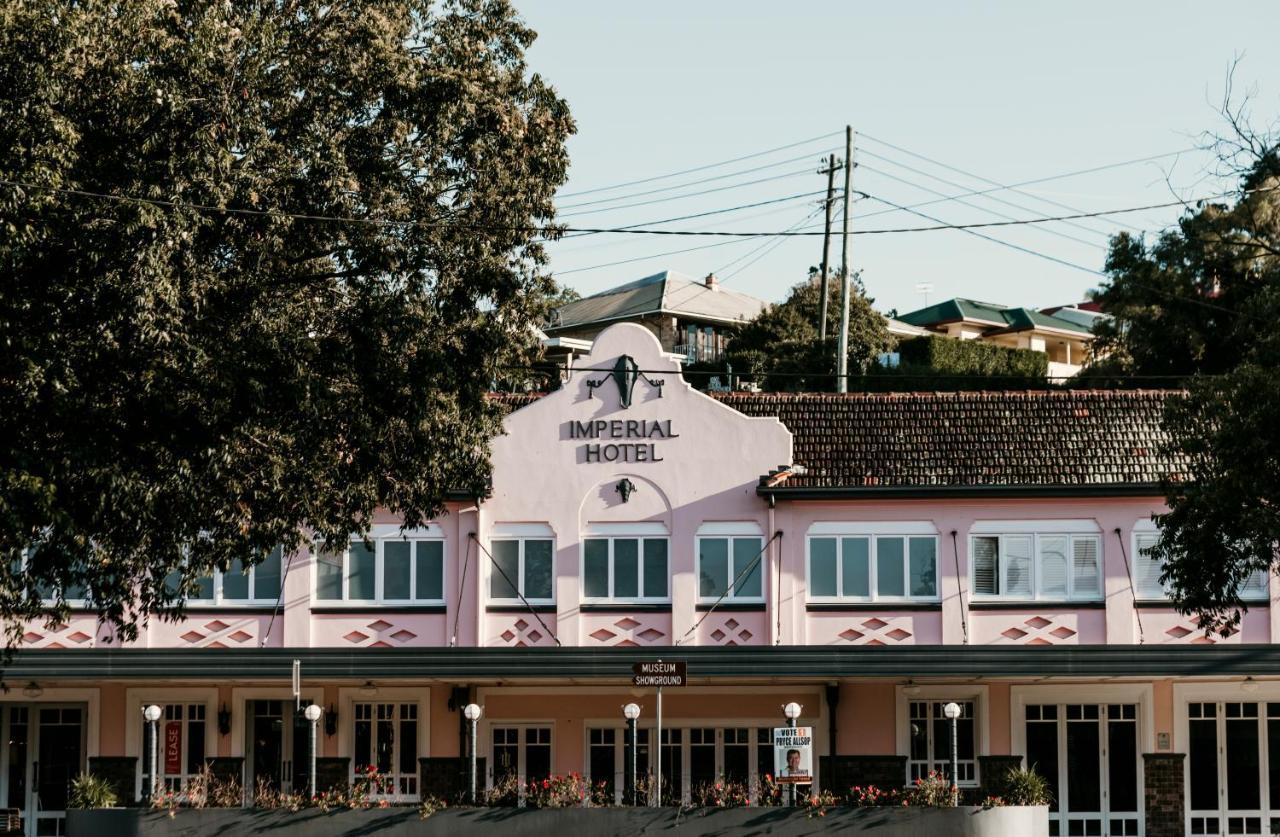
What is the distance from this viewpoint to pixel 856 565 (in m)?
33.8

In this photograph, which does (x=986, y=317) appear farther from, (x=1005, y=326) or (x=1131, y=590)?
(x=1131, y=590)

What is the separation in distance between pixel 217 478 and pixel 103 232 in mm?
3775

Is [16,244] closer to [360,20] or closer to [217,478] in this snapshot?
[217,478]

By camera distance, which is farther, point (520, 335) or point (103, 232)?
point (520, 335)

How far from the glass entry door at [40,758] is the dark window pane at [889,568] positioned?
15.2 metres

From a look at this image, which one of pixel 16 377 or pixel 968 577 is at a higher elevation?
pixel 16 377

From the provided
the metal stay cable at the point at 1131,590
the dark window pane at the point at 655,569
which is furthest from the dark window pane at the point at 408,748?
the metal stay cable at the point at 1131,590

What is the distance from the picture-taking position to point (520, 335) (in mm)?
26109

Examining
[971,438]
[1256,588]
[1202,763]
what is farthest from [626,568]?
[1256,588]

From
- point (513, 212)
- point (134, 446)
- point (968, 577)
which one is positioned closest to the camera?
point (134, 446)

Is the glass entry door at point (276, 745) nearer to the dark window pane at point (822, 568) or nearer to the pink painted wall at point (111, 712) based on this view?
the pink painted wall at point (111, 712)

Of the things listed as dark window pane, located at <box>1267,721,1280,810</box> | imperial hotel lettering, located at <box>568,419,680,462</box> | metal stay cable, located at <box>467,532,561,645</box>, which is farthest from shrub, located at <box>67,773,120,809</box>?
dark window pane, located at <box>1267,721,1280,810</box>

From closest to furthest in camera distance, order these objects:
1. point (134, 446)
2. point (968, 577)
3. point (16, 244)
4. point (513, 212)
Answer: point (16, 244) → point (134, 446) → point (513, 212) → point (968, 577)

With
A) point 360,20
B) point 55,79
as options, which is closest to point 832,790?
point 360,20
